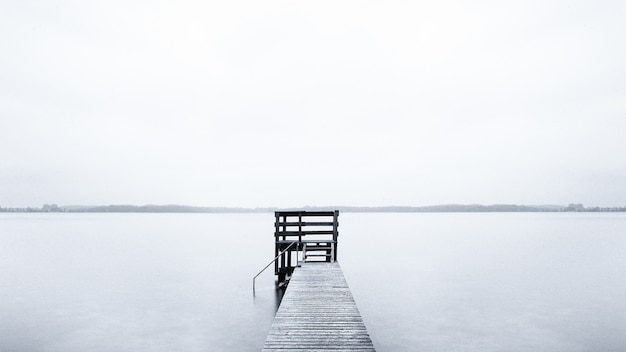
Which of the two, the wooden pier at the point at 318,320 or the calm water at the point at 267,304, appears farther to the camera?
the calm water at the point at 267,304

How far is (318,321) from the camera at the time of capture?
29.5 ft

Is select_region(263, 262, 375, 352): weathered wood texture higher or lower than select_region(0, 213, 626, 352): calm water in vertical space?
higher

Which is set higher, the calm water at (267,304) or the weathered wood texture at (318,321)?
the weathered wood texture at (318,321)

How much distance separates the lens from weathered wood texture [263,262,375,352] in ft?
25.0

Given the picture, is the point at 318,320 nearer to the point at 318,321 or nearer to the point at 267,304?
the point at 318,321

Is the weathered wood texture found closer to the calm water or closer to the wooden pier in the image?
the wooden pier

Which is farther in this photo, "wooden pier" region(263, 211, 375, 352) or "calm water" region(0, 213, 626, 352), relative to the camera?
"calm water" region(0, 213, 626, 352)

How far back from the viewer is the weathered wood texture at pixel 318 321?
25.0ft

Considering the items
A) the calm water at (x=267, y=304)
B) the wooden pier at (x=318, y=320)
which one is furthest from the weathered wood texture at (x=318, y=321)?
the calm water at (x=267, y=304)

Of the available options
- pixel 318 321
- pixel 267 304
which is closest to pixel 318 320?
pixel 318 321

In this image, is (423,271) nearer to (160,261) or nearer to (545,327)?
(545,327)

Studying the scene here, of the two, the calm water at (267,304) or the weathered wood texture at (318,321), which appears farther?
the calm water at (267,304)

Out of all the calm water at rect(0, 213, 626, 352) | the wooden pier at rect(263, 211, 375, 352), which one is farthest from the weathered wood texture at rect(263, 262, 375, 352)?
the calm water at rect(0, 213, 626, 352)

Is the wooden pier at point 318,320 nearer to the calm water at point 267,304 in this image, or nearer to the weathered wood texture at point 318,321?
the weathered wood texture at point 318,321
